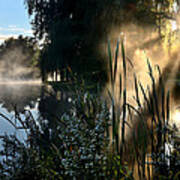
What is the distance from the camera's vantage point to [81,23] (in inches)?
371

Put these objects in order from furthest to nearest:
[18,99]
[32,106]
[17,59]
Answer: [17,59], [18,99], [32,106]

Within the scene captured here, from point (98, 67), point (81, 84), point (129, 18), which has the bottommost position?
point (98, 67)

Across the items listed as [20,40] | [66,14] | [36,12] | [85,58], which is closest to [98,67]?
[85,58]

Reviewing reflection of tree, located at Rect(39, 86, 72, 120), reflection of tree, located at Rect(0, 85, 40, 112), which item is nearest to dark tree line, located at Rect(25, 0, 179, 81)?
reflection of tree, located at Rect(39, 86, 72, 120)

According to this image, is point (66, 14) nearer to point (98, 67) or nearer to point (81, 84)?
point (98, 67)

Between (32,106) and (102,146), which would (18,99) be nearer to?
(32,106)

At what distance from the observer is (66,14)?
411 inches

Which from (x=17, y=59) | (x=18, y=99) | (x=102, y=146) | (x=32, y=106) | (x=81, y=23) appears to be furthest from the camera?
(x=17, y=59)

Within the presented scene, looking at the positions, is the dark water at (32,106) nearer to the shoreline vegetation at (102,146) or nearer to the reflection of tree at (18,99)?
the reflection of tree at (18,99)

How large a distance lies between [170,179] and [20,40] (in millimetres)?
48935

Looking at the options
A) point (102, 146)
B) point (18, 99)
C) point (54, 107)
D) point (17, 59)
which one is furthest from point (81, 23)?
Answer: point (17, 59)

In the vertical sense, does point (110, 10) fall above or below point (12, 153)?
above

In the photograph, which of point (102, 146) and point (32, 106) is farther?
point (32, 106)

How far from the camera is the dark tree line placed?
25.7 ft
